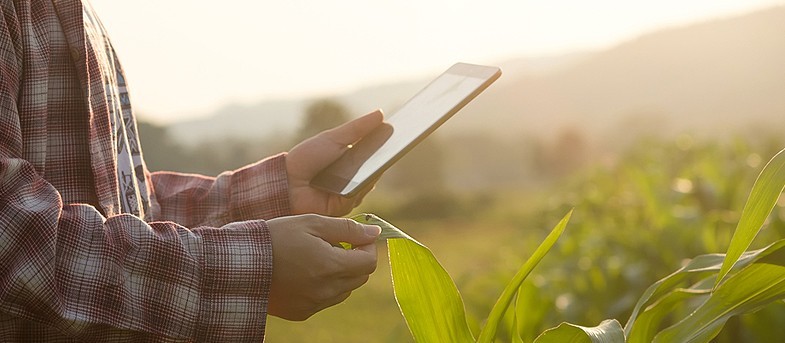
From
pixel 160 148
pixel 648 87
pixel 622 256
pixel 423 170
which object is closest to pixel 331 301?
pixel 622 256

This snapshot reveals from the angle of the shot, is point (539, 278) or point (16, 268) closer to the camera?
point (16, 268)

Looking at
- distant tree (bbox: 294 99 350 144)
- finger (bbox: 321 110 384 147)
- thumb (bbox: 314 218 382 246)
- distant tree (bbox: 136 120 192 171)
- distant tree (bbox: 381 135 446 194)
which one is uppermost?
thumb (bbox: 314 218 382 246)

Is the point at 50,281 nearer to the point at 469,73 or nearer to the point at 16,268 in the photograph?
the point at 16,268

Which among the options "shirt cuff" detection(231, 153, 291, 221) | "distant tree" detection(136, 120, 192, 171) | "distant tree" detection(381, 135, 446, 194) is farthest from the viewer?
"distant tree" detection(381, 135, 446, 194)

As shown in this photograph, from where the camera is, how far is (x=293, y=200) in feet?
4.49

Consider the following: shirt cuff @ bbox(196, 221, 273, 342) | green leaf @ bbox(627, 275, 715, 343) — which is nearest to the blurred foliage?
green leaf @ bbox(627, 275, 715, 343)

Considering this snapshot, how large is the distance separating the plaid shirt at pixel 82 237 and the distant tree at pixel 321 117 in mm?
5586

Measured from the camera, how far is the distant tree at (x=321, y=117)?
687 centimetres

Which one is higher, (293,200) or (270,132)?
(293,200)

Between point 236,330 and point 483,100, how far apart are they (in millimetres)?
10438

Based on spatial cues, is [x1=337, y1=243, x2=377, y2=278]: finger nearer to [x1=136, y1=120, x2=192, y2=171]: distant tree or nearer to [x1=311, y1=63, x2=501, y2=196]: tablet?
[x1=311, y1=63, x2=501, y2=196]: tablet

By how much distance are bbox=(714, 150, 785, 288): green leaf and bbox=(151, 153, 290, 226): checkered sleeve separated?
69 cm

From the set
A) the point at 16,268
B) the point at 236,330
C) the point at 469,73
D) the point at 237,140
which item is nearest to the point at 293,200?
the point at 469,73

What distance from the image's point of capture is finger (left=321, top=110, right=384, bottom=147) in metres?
1.39
